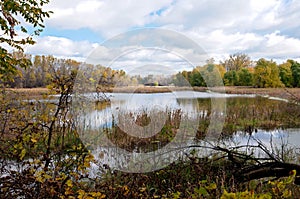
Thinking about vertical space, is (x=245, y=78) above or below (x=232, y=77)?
below

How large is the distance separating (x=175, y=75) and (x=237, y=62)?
3654cm

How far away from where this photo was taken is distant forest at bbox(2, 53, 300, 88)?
8.93 feet

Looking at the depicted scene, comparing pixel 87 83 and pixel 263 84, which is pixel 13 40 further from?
pixel 263 84

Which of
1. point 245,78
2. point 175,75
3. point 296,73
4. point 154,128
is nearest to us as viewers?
point 175,75

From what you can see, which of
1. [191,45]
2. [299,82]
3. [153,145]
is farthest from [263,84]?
[191,45]

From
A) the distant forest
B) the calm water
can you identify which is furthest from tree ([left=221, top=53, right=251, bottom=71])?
the calm water

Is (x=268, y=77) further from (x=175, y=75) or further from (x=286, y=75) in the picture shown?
(x=175, y=75)

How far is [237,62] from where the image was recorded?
37.5 metres

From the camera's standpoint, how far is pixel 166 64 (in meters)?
2.96

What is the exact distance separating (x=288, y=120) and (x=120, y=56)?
8400mm

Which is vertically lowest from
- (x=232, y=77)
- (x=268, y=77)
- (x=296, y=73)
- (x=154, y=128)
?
(x=154, y=128)

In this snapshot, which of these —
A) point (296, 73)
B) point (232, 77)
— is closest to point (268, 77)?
point (296, 73)

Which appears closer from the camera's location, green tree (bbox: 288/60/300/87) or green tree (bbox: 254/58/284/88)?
green tree (bbox: 254/58/284/88)

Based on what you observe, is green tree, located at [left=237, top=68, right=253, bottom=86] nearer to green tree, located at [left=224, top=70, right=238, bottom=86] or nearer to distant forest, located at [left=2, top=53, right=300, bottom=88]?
distant forest, located at [left=2, top=53, right=300, bottom=88]
